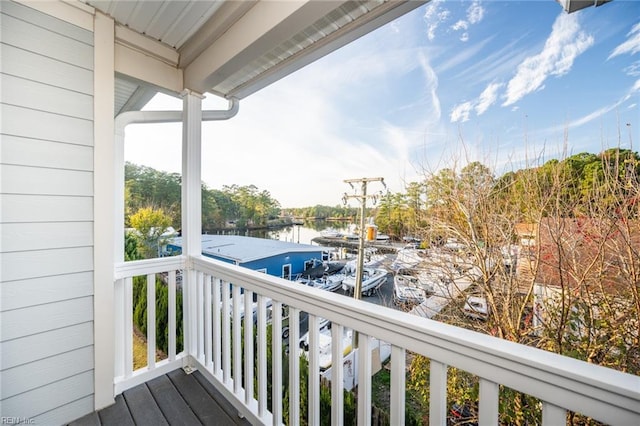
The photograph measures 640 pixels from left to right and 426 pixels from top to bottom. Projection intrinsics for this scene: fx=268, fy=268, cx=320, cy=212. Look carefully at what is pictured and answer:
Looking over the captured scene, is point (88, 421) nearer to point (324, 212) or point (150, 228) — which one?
point (150, 228)

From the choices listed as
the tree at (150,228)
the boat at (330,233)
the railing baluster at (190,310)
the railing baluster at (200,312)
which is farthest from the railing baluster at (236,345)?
the tree at (150,228)

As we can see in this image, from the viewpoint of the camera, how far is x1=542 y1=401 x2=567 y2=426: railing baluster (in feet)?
2.29

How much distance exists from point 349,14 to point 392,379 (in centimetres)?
179

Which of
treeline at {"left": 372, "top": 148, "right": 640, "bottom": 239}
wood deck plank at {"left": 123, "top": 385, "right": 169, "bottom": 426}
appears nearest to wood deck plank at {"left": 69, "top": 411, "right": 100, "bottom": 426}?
wood deck plank at {"left": 123, "top": 385, "right": 169, "bottom": 426}

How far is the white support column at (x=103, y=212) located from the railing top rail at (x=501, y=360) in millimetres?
1535

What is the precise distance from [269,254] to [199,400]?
3.90 feet

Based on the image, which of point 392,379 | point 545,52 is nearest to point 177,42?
point 545,52

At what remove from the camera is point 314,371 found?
133cm

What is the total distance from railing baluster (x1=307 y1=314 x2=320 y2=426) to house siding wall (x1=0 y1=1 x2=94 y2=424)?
60.8 inches

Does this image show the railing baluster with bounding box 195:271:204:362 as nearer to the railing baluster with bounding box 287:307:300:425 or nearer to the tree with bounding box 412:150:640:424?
the railing baluster with bounding box 287:307:300:425

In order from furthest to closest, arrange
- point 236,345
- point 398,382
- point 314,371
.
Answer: point 236,345 < point 314,371 < point 398,382

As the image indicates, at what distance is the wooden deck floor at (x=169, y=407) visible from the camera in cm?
175

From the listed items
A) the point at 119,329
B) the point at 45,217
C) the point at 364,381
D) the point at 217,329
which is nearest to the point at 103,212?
the point at 45,217

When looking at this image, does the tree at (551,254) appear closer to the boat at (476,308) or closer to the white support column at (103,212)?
the boat at (476,308)
